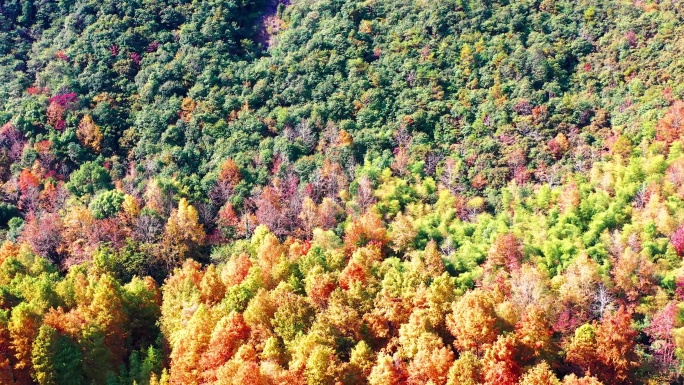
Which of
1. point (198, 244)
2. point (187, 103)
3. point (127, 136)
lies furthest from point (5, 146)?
point (198, 244)

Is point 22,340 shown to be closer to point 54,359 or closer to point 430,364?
point 54,359

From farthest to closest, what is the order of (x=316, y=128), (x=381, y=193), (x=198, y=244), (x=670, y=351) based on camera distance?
1. (x=316, y=128)
2. (x=381, y=193)
3. (x=198, y=244)
4. (x=670, y=351)

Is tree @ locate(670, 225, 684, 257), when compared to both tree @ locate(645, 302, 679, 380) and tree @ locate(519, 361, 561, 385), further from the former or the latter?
tree @ locate(519, 361, 561, 385)

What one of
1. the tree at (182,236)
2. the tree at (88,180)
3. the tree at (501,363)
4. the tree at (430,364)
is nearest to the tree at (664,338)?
the tree at (501,363)

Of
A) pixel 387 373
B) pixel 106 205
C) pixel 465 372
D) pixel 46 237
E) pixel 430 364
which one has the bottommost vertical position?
pixel 46 237

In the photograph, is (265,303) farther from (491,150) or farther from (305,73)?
(305,73)

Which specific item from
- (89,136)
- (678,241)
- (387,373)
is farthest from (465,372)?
(89,136)

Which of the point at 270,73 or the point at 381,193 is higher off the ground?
the point at 270,73

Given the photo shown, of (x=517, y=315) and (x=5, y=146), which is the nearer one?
(x=517, y=315)
